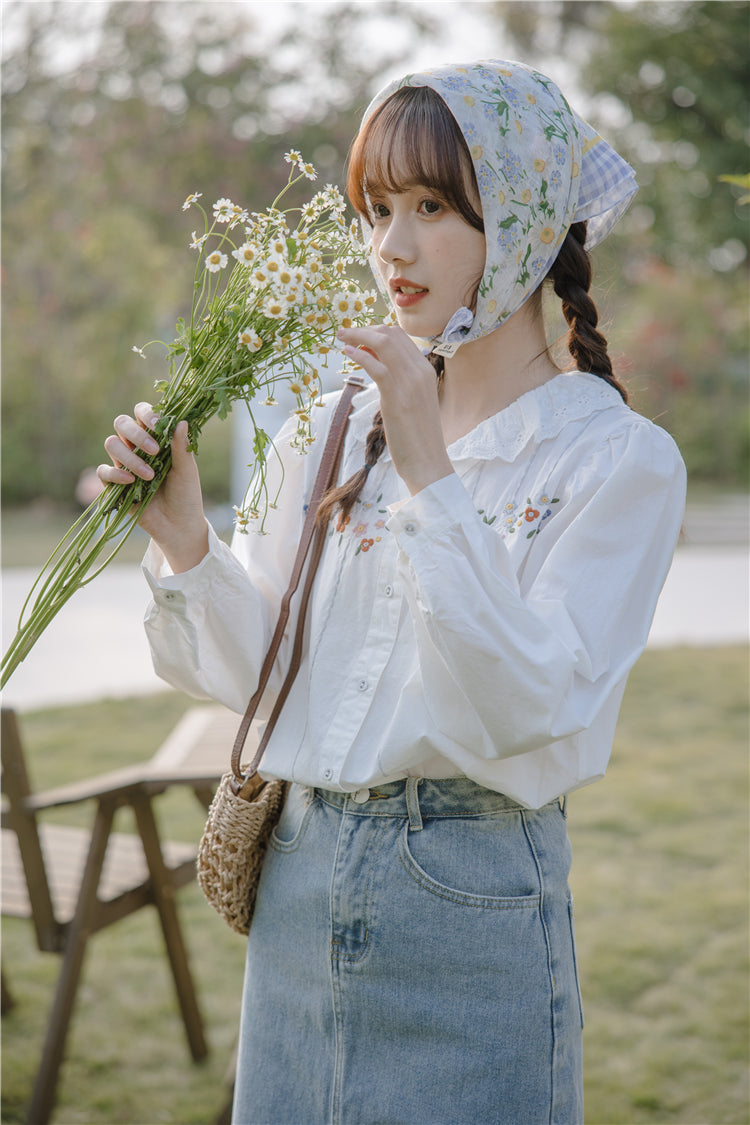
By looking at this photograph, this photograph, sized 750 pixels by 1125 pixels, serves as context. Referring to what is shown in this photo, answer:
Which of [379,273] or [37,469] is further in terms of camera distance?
[37,469]

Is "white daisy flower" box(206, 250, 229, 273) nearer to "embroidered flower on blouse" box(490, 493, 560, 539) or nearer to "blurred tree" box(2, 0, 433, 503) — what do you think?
"embroidered flower on blouse" box(490, 493, 560, 539)

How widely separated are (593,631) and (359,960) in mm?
555

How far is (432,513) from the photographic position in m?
1.27

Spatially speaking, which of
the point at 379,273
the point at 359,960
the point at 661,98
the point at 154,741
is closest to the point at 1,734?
the point at 359,960

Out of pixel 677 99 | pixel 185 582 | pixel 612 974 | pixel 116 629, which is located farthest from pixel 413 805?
pixel 677 99

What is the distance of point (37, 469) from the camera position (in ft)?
53.2

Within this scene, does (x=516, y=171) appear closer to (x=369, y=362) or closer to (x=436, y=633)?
(x=369, y=362)

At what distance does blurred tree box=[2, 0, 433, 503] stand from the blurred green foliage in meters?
0.02

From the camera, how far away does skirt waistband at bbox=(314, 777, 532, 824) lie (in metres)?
1.45

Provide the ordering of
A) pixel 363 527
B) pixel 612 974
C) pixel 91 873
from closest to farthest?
pixel 363 527 → pixel 91 873 → pixel 612 974

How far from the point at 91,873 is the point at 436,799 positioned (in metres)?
1.56

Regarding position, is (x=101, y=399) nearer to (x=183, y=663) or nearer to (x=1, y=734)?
(x=1, y=734)

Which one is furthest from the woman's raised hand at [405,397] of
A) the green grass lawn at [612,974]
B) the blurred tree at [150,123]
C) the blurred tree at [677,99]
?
the blurred tree at [150,123]

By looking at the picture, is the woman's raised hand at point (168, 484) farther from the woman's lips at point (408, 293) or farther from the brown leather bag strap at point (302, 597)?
the woman's lips at point (408, 293)
